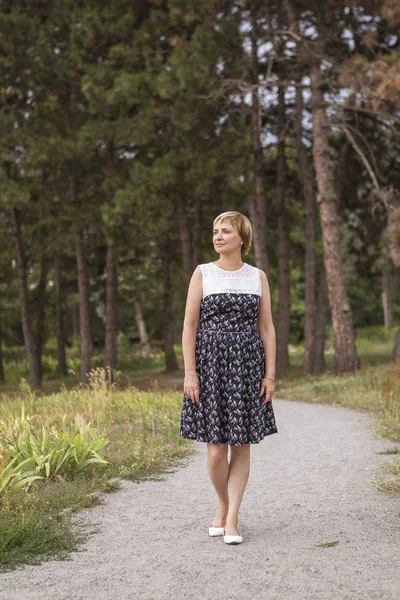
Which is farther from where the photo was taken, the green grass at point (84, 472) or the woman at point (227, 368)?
the woman at point (227, 368)

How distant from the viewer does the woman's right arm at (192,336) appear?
4.62 m

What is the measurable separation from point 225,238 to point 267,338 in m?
0.66

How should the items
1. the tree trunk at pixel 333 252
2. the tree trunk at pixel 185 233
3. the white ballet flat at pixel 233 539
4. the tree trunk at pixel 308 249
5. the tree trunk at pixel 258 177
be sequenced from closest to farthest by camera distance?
the white ballet flat at pixel 233 539
the tree trunk at pixel 333 252
the tree trunk at pixel 258 177
the tree trunk at pixel 308 249
the tree trunk at pixel 185 233

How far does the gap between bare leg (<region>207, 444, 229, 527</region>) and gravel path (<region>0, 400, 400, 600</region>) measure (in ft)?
0.59

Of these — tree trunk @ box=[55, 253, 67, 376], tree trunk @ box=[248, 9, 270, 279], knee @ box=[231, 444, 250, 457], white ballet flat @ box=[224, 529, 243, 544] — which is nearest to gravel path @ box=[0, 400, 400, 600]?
white ballet flat @ box=[224, 529, 243, 544]

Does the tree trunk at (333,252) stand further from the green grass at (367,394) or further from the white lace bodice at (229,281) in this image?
the white lace bodice at (229,281)

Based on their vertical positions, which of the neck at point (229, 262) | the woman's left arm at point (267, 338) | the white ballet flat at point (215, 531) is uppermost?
the neck at point (229, 262)

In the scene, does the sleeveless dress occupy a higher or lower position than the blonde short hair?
lower

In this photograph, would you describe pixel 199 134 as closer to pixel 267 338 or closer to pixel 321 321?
pixel 321 321

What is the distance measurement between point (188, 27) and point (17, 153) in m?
5.08

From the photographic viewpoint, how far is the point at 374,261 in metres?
21.6

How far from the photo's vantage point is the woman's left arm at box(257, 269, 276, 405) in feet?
15.5

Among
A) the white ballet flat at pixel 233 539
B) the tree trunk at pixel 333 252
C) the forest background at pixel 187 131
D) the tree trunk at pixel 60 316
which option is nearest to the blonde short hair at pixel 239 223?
the white ballet flat at pixel 233 539

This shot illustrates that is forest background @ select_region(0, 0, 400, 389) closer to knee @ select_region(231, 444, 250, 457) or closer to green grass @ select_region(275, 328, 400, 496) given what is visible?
green grass @ select_region(275, 328, 400, 496)
